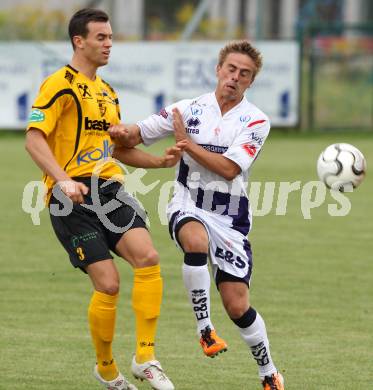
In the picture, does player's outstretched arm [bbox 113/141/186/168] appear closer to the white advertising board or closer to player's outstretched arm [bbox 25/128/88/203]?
player's outstretched arm [bbox 25/128/88/203]

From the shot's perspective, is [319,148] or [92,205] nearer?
[92,205]

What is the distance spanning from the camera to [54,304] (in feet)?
30.6

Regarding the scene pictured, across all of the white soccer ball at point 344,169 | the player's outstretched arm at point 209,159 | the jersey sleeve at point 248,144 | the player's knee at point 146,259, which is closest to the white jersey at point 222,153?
the jersey sleeve at point 248,144

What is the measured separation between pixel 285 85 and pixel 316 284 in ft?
51.4

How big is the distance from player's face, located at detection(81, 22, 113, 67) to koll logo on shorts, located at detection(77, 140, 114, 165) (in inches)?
19.7

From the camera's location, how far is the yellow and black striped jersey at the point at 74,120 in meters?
6.58

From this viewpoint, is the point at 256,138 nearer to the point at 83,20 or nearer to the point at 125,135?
the point at 125,135

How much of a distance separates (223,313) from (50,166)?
3153mm

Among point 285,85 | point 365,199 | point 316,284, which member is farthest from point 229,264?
point 285,85

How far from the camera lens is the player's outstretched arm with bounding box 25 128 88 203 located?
20.4 ft

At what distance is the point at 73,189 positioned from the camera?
6.20 m

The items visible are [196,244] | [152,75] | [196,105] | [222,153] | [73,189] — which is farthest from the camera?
[152,75]

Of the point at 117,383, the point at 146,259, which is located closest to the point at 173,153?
the point at 146,259

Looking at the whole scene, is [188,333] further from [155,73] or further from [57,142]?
[155,73]
